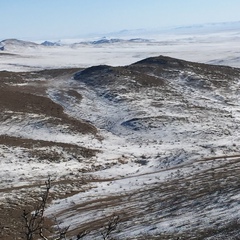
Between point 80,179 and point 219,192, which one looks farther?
point 80,179

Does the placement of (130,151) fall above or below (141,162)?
above

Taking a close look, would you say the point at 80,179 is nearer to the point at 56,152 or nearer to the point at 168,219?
the point at 56,152

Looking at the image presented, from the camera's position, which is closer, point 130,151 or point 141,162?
point 141,162

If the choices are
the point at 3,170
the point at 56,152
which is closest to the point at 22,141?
the point at 56,152

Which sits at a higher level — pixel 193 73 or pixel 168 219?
pixel 193 73
